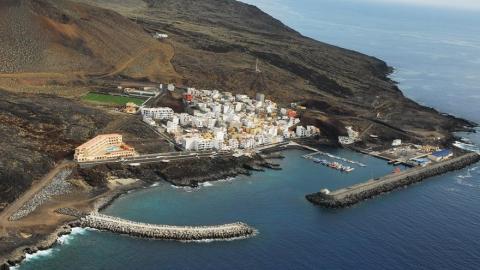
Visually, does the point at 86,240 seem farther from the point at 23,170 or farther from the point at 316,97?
the point at 316,97

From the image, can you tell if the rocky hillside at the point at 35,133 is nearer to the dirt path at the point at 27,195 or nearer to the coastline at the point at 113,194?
the dirt path at the point at 27,195

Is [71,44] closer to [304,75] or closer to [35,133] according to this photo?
[35,133]

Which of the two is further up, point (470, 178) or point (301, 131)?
point (301, 131)

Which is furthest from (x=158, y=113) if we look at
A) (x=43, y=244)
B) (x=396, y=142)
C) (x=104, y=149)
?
(x=43, y=244)

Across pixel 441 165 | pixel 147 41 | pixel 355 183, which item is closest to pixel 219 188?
pixel 355 183

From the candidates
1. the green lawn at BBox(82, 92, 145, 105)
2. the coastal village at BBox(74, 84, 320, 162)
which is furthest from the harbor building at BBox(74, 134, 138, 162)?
the green lawn at BBox(82, 92, 145, 105)

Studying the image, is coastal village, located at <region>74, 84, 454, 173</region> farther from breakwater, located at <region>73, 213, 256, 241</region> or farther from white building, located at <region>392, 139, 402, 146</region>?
breakwater, located at <region>73, 213, 256, 241</region>
